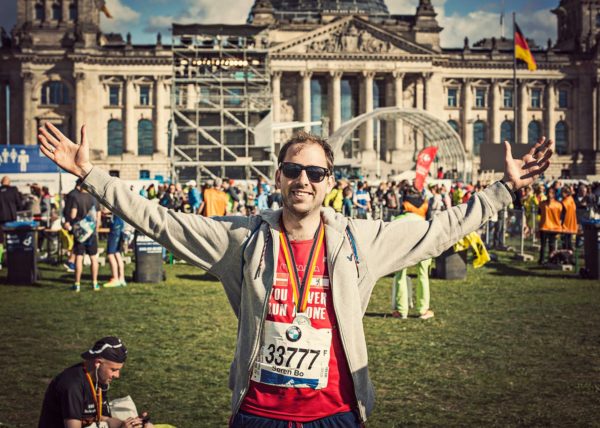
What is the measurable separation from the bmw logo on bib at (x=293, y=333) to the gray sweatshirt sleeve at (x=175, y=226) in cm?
44

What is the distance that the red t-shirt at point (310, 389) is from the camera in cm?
368

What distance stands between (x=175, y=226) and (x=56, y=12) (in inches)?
3318

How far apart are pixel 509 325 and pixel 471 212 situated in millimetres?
8113

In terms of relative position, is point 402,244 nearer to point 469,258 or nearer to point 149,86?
point 469,258

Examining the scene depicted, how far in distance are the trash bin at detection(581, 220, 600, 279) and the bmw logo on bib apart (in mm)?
14346

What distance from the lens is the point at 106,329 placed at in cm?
1123

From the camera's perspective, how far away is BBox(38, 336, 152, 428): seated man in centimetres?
572

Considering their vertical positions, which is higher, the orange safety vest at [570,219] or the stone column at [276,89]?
the stone column at [276,89]

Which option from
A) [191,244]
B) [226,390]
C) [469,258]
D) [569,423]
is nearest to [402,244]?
[191,244]

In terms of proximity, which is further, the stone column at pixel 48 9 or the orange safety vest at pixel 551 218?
the stone column at pixel 48 9

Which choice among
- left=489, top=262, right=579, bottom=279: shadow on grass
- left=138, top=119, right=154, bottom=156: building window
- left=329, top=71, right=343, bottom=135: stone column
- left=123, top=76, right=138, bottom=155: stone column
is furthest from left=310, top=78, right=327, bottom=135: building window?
left=489, top=262, right=579, bottom=279: shadow on grass

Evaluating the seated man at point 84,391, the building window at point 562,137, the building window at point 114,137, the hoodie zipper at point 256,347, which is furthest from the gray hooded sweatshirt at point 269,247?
the building window at point 562,137

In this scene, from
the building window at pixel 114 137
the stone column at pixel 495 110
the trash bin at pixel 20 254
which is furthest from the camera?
the stone column at pixel 495 110

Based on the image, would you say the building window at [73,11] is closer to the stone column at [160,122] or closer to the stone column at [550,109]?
the stone column at [160,122]
